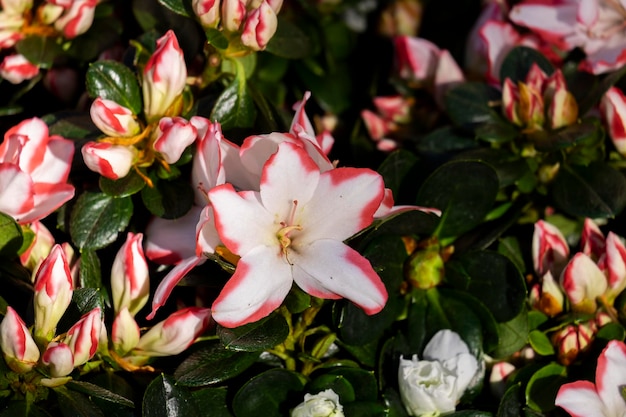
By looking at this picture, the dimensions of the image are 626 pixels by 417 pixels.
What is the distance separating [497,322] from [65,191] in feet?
1.92

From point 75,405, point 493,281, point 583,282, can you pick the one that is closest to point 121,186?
point 75,405

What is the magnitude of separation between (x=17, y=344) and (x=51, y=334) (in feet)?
0.18

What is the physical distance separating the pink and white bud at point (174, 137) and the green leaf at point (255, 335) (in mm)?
226

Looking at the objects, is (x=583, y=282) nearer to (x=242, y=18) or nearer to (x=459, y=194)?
(x=459, y=194)

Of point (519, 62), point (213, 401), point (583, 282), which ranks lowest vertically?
point (213, 401)

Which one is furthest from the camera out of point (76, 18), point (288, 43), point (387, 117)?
point (387, 117)

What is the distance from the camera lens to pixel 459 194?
1255 millimetres

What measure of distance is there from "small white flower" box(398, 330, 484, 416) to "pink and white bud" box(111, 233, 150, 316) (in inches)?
13.4

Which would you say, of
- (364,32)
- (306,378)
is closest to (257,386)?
(306,378)

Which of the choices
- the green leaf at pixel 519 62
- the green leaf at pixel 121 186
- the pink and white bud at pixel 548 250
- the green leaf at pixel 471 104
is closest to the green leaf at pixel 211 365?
the green leaf at pixel 121 186

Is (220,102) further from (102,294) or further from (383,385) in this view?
(383,385)

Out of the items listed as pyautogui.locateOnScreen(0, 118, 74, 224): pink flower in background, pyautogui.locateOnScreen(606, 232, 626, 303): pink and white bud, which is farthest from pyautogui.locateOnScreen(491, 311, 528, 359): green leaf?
pyautogui.locateOnScreen(0, 118, 74, 224): pink flower in background

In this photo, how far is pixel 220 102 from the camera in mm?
1206

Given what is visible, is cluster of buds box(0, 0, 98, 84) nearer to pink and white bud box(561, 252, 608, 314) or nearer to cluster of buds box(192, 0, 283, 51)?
cluster of buds box(192, 0, 283, 51)
